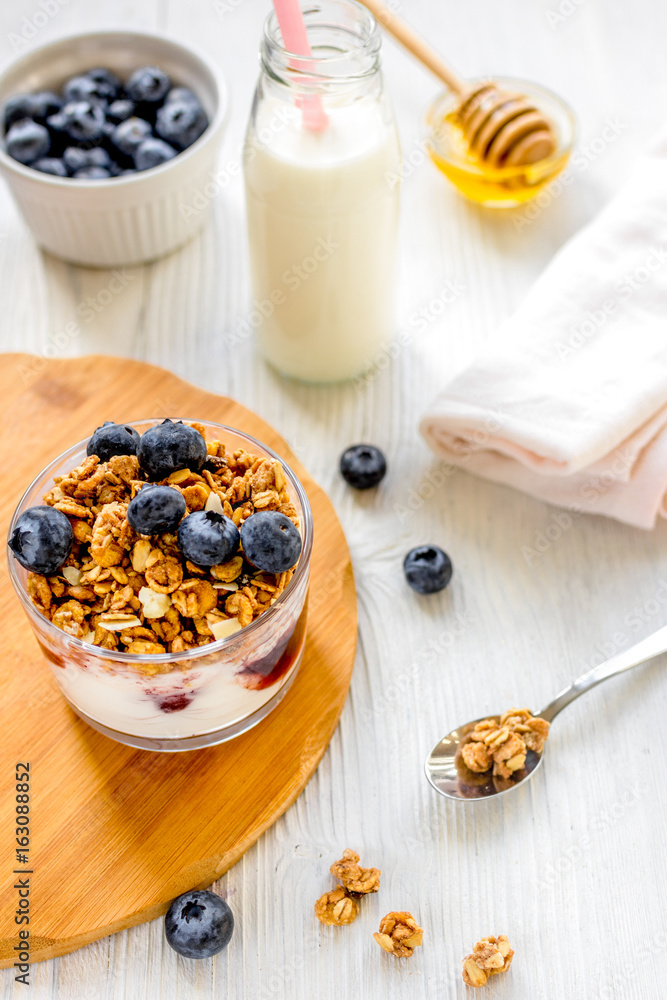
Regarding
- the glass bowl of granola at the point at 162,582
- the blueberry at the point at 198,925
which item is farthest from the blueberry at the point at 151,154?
the blueberry at the point at 198,925

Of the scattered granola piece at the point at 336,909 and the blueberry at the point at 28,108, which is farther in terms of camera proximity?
the blueberry at the point at 28,108

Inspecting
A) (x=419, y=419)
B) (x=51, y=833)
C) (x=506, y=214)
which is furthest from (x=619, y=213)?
(x=51, y=833)

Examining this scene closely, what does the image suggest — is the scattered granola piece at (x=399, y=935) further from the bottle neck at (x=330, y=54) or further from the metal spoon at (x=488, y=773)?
the bottle neck at (x=330, y=54)

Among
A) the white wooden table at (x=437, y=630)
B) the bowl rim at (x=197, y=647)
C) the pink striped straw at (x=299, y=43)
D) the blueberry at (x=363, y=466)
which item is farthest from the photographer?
the blueberry at (x=363, y=466)

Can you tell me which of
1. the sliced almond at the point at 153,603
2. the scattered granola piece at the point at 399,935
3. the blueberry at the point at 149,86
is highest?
the blueberry at the point at 149,86

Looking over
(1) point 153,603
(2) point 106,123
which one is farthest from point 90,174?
(1) point 153,603

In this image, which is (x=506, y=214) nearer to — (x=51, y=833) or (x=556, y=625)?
(x=556, y=625)

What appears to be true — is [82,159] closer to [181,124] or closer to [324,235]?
[181,124]
